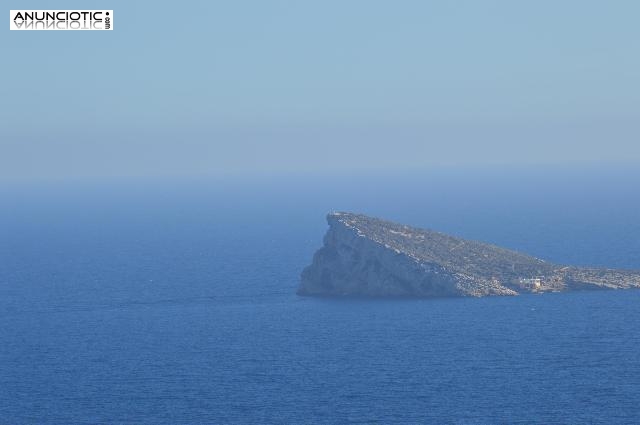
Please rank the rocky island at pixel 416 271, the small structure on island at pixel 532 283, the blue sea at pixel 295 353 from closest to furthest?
the blue sea at pixel 295 353 → the rocky island at pixel 416 271 → the small structure on island at pixel 532 283

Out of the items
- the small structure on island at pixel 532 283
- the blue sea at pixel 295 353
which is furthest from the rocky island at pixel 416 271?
the blue sea at pixel 295 353

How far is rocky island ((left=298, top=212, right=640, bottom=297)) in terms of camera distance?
10494 cm

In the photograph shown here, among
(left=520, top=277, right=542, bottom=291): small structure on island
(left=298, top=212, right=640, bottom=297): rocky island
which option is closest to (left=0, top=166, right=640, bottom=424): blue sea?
(left=298, top=212, right=640, bottom=297): rocky island

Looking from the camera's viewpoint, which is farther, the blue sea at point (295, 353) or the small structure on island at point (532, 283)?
the small structure on island at point (532, 283)

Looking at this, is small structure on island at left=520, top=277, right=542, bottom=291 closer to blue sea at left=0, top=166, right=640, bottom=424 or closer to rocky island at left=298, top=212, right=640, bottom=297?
rocky island at left=298, top=212, right=640, bottom=297

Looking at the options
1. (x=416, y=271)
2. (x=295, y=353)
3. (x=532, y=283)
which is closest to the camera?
(x=295, y=353)

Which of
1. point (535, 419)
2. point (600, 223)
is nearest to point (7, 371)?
point (535, 419)

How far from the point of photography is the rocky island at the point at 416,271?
10494 cm

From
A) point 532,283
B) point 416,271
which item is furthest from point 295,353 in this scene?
point 532,283

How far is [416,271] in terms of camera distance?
105m

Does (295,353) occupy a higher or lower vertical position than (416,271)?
lower

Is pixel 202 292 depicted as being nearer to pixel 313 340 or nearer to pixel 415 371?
pixel 313 340

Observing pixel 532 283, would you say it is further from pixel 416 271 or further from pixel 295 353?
pixel 295 353

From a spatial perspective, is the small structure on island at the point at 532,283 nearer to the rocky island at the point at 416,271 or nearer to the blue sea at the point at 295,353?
the rocky island at the point at 416,271
